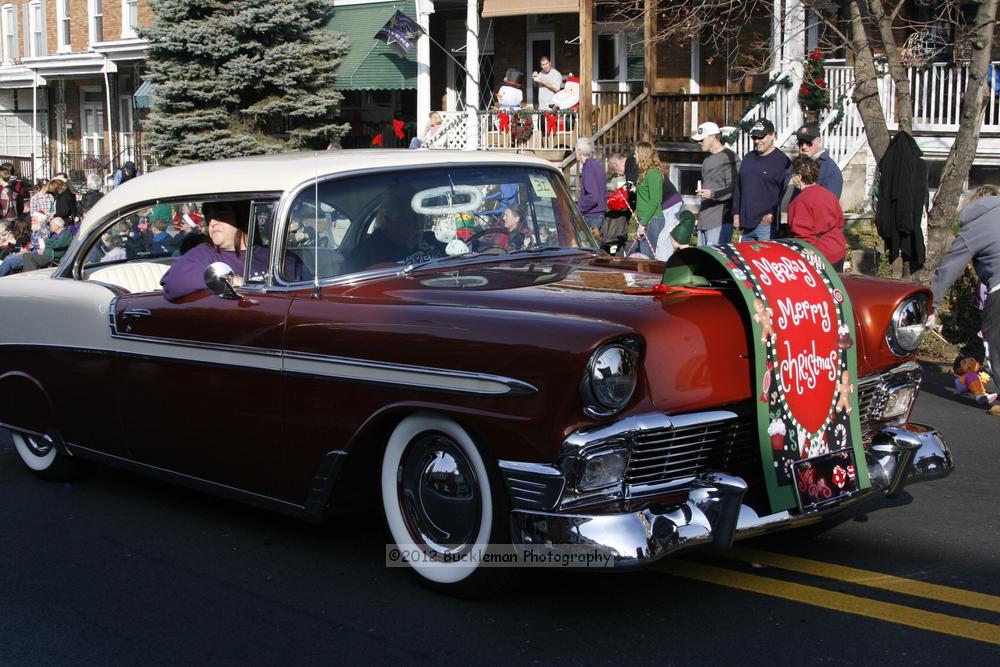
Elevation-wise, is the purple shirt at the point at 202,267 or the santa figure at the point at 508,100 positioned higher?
the santa figure at the point at 508,100

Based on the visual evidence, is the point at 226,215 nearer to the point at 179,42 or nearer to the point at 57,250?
the point at 57,250

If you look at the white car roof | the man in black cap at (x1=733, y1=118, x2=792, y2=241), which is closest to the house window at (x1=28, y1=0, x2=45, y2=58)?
the man in black cap at (x1=733, y1=118, x2=792, y2=241)

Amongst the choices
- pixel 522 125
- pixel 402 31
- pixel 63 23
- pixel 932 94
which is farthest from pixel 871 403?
pixel 63 23

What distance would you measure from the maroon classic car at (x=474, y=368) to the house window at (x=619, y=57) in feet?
58.5

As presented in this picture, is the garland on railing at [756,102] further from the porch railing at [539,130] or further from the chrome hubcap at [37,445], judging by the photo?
the chrome hubcap at [37,445]

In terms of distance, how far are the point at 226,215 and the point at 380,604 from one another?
2141 millimetres

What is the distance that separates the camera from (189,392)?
5.31 metres

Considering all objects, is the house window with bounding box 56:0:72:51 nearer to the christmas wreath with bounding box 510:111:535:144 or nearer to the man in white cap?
the christmas wreath with bounding box 510:111:535:144

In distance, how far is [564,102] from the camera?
21422mm

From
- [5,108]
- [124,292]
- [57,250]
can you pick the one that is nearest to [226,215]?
[124,292]

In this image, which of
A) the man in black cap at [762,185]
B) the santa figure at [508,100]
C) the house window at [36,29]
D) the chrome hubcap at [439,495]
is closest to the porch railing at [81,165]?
the house window at [36,29]

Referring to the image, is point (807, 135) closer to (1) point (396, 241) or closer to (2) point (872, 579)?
(1) point (396, 241)

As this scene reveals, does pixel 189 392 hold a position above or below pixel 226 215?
below

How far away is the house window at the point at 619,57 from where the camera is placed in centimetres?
2298
